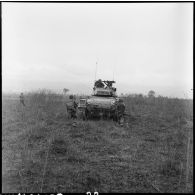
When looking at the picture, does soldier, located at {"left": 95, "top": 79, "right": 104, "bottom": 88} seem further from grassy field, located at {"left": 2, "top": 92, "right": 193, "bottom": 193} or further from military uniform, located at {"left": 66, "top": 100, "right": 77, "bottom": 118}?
grassy field, located at {"left": 2, "top": 92, "right": 193, "bottom": 193}

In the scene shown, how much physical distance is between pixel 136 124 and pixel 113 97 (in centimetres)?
262

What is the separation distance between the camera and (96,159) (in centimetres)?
795

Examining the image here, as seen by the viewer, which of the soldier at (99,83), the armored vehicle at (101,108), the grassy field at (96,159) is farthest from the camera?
the soldier at (99,83)

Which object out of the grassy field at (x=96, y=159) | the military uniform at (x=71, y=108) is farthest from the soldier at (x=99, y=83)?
the grassy field at (x=96, y=159)

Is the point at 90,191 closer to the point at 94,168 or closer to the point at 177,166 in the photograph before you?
the point at 94,168

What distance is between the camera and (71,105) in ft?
48.9

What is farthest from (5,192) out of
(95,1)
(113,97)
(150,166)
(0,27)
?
(113,97)

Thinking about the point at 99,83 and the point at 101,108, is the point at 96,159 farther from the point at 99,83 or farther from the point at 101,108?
the point at 99,83

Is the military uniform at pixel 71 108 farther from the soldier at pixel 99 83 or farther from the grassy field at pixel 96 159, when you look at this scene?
the soldier at pixel 99 83

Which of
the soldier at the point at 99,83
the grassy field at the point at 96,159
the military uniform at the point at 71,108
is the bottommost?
the grassy field at the point at 96,159

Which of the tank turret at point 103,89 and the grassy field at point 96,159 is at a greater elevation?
the tank turret at point 103,89

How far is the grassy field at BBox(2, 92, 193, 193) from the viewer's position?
6156 mm

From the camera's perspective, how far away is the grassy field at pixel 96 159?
20.2 ft

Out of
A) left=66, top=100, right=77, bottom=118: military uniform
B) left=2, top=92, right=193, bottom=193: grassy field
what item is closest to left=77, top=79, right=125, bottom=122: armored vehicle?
left=66, top=100, right=77, bottom=118: military uniform
